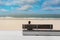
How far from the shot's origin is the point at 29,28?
3674 mm

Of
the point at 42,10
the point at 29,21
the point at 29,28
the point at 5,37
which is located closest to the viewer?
the point at 5,37

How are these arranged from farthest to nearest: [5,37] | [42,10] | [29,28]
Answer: [42,10] < [29,28] < [5,37]

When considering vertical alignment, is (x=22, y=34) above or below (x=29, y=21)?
below

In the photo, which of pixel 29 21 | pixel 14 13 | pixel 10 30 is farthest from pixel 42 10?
pixel 10 30

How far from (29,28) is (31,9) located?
0.76 metres

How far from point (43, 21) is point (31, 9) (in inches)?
19.1

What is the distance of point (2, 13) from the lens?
4.20m

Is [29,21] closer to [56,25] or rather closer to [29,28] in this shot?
[29,28]

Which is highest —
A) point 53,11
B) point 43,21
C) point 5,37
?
point 53,11

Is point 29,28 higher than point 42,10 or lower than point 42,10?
lower

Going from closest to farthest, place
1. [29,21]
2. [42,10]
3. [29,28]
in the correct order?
1. [29,28]
2. [29,21]
3. [42,10]

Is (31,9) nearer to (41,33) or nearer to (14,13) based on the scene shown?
(14,13)

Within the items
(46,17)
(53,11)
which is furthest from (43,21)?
(53,11)

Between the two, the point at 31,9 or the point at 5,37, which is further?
the point at 31,9
